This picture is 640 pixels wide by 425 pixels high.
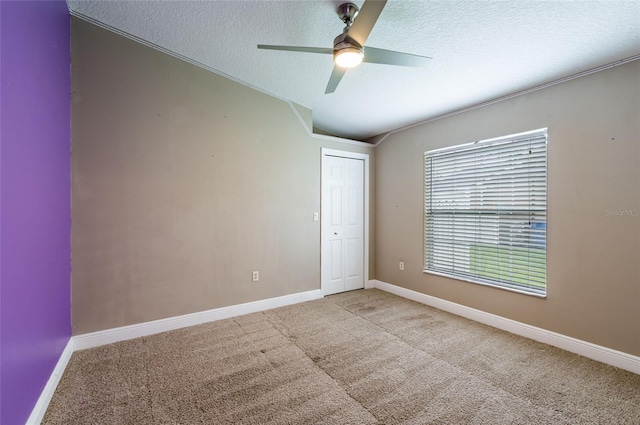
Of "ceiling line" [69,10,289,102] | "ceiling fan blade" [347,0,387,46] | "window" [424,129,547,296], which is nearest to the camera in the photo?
"ceiling fan blade" [347,0,387,46]

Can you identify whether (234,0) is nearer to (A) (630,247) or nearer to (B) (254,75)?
(B) (254,75)

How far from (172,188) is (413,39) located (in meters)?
2.62

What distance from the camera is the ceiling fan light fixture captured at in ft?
6.12

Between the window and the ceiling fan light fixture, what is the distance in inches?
80.4

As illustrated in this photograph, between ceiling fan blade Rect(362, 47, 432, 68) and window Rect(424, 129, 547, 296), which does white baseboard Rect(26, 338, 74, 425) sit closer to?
ceiling fan blade Rect(362, 47, 432, 68)

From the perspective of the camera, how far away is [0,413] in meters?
1.29

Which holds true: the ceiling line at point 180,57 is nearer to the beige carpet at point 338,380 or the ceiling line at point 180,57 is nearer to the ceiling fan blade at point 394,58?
the ceiling fan blade at point 394,58

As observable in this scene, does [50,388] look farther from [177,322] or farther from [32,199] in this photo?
[32,199]

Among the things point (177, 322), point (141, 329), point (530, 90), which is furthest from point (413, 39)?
point (141, 329)

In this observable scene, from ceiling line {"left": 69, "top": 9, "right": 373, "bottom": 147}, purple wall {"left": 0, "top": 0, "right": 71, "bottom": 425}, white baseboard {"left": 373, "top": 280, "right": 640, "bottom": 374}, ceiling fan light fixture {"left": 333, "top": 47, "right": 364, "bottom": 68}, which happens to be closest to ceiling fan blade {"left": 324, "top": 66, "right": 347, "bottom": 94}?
ceiling fan light fixture {"left": 333, "top": 47, "right": 364, "bottom": 68}

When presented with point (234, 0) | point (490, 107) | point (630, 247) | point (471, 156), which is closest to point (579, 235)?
point (630, 247)

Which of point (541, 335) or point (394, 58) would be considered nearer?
point (394, 58)

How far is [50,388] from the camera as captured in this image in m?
1.92

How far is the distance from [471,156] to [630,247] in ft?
5.24
